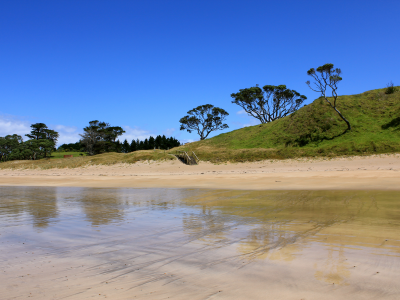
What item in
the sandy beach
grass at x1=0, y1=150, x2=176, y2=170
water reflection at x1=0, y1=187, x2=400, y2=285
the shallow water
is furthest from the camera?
grass at x1=0, y1=150, x2=176, y2=170

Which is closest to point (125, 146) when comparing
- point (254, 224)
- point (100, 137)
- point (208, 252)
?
point (100, 137)

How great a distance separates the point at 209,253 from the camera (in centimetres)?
509

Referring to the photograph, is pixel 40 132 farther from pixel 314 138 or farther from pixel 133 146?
pixel 314 138

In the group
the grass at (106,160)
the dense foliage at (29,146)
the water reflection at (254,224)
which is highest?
the dense foliage at (29,146)

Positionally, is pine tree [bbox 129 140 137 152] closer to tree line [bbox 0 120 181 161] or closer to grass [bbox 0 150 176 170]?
tree line [bbox 0 120 181 161]

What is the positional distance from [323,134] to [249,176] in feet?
68.5

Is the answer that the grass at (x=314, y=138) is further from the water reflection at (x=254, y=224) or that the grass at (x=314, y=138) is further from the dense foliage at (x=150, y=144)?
the dense foliage at (x=150, y=144)

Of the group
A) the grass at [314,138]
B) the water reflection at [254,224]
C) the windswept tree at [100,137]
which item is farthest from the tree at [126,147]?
the water reflection at [254,224]

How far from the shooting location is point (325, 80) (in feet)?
129

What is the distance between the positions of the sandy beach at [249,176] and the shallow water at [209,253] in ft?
21.8

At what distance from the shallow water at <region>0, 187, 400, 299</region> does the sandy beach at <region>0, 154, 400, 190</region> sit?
663 cm

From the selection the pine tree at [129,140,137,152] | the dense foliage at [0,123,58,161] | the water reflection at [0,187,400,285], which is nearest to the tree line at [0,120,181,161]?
the dense foliage at [0,123,58,161]

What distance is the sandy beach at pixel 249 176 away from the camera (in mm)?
15961

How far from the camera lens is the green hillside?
31453 mm
